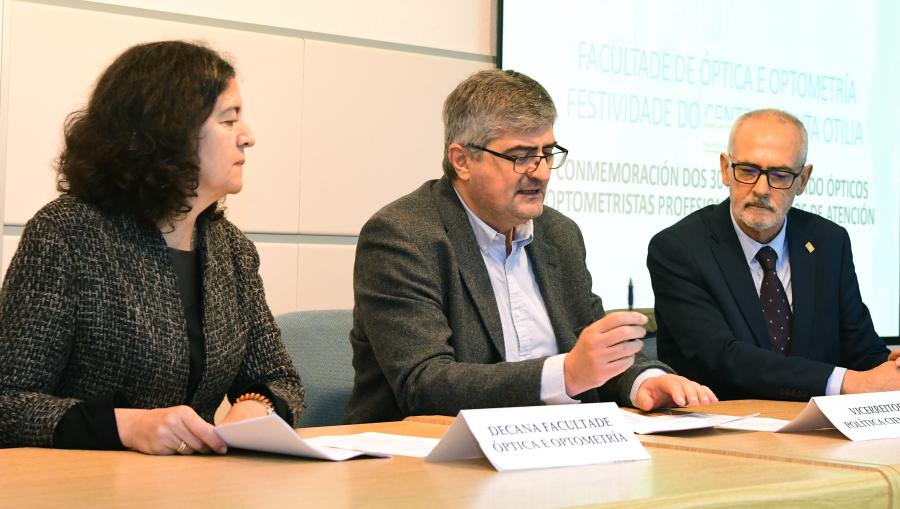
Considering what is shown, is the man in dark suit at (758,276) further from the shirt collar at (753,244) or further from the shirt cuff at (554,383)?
the shirt cuff at (554,383)

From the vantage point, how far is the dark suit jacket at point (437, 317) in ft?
7.46

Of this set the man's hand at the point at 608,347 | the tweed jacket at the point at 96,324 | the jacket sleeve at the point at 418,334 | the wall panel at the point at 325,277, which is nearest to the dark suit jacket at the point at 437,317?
the jacket sleeve at the point at 418,334

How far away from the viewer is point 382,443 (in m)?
1.76

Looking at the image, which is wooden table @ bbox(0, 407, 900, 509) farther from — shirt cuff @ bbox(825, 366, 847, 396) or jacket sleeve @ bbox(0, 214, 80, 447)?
shirt cuff @ bbox(825, 366, 847, 396)

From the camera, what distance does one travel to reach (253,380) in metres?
2.32

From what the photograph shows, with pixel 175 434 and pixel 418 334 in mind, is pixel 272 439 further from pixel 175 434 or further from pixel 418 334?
pixel 418 334

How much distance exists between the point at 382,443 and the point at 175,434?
0.31m

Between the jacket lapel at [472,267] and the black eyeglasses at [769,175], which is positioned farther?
the black eyeglasses at [769,175]

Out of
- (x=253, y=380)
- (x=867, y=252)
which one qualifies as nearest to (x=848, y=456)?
(x=253, y=380)

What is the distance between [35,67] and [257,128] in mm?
687

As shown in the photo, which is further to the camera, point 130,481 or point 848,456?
point 848,456

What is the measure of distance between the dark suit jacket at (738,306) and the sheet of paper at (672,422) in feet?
2.27

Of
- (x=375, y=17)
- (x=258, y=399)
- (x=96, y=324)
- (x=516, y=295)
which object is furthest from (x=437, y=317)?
(x=375, y=17)

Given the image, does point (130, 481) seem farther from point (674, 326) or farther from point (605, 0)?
point (605, 0)
